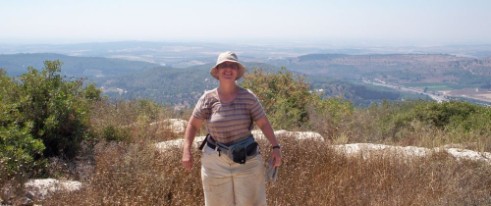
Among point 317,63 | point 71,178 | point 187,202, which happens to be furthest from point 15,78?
point 317,63

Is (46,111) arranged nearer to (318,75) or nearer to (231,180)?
(231,180)

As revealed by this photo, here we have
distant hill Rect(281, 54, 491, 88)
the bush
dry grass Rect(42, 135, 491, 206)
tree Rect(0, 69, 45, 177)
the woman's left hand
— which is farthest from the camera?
distant hill Rect(281, 54, 491, 88)

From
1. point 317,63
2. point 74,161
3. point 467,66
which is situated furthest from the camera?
point 317,63

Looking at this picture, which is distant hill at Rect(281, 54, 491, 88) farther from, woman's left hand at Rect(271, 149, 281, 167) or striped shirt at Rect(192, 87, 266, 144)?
striped shirt at Rect(192, 87, 266, 144)

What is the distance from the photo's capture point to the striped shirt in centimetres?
310

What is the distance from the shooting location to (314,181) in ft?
15.1

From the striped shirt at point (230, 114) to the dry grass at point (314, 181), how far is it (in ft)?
3.46

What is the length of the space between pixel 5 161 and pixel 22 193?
1.32ft

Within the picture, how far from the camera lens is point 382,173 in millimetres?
4836

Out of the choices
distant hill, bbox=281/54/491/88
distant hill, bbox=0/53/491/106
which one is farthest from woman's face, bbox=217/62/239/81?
distant hill, bbox=281/54/491/88

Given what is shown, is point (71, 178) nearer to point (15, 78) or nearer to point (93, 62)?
point (15, 78)

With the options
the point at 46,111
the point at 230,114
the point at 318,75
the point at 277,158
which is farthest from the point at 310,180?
the point at 318,75

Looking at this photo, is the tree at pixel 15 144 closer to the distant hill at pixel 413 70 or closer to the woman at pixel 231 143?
the woman at pixel 231 143

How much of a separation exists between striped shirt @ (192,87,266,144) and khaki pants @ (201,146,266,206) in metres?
0.17
